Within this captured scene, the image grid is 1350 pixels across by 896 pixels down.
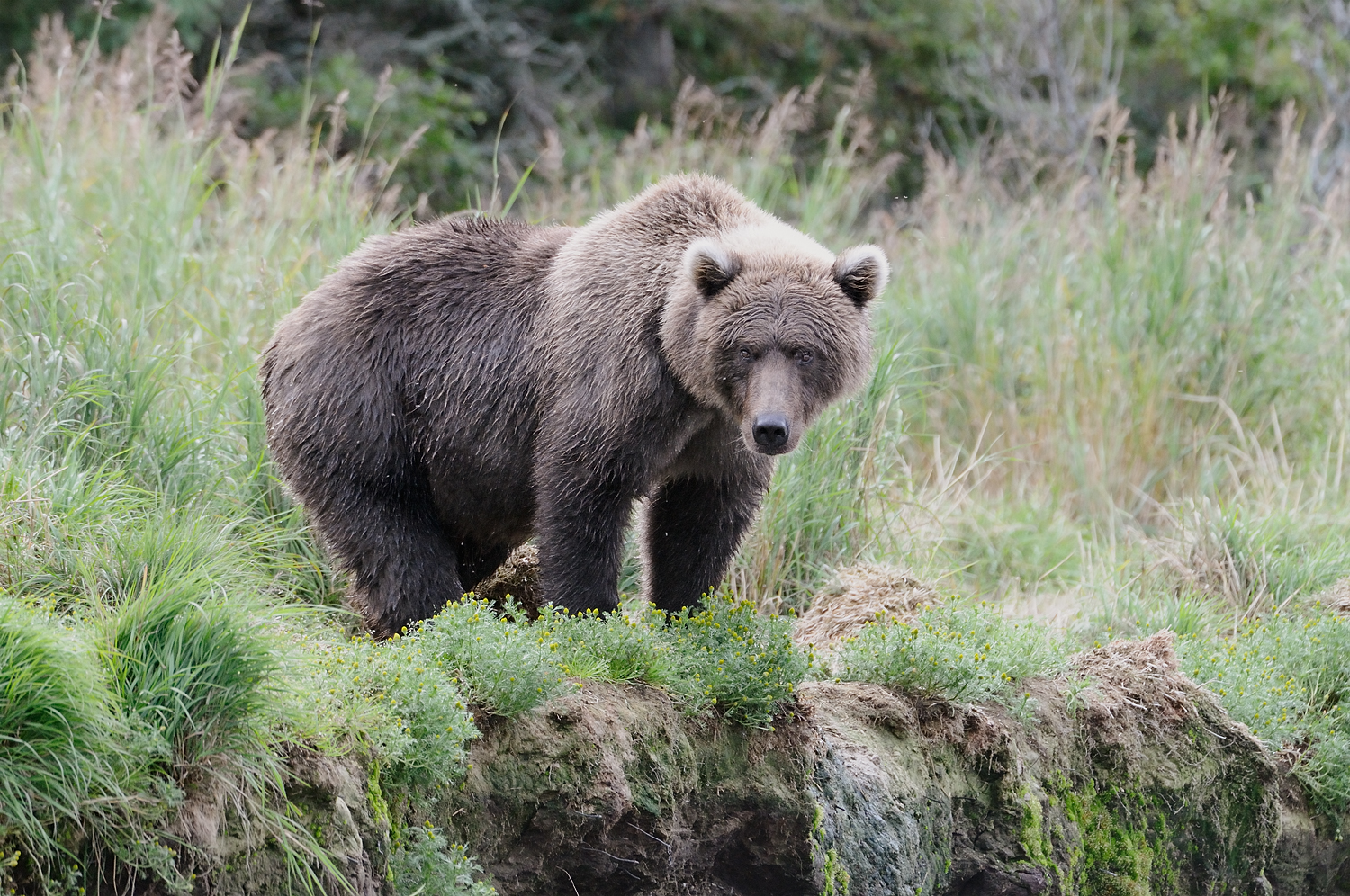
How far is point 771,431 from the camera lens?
14.4ft

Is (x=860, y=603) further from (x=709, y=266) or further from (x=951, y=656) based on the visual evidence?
(x=709, y=266)

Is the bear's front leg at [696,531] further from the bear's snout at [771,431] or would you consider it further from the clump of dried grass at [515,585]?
the clump of dried grass at [515,585]

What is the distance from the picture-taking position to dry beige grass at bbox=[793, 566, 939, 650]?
556cm

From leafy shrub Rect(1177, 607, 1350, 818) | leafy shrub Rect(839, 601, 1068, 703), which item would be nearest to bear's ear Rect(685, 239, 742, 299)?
leafy shrub Rect(839, 601, 1068, 703)

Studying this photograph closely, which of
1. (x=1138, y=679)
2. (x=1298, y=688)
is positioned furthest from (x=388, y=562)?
(x=1298, y=688)

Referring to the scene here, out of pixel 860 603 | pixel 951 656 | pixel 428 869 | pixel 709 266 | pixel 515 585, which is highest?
pixel 709 266

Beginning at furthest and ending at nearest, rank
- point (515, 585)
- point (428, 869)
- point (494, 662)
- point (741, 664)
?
point (515, 585), point (741, 664), point (494, 662), point (428, 869)

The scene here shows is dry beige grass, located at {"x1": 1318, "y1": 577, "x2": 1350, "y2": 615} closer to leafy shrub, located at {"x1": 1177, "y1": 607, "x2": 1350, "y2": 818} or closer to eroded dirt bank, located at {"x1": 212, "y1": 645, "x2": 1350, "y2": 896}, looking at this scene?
leafy shrub, located at {"x1": 1177, "y1": 607, "x2": 1350, "y2": 818}

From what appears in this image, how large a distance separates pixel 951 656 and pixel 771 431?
97 centimetres

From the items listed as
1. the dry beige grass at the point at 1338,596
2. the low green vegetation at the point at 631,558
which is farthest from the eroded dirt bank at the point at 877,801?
the dry beige grass at the point at 1338,596

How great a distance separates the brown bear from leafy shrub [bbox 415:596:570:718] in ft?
2.16

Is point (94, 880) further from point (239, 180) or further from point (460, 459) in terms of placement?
point (239, 180)

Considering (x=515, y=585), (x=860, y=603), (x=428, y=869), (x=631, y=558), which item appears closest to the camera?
(x=428, y=869)

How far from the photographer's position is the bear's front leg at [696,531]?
4.98m
